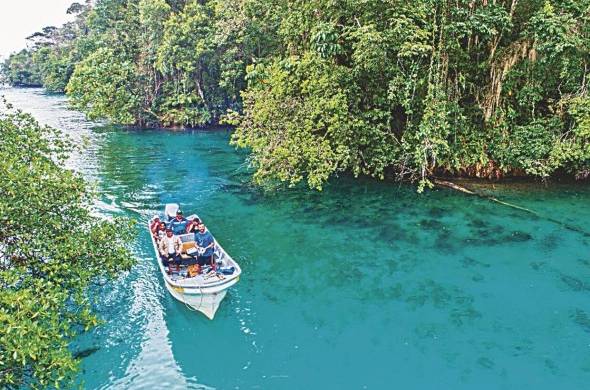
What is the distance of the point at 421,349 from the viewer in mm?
10820

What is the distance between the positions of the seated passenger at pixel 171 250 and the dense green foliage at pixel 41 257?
1.52 m

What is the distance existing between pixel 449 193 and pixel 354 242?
6644 millimetres

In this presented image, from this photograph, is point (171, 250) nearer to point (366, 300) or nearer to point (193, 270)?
point (193, 270)

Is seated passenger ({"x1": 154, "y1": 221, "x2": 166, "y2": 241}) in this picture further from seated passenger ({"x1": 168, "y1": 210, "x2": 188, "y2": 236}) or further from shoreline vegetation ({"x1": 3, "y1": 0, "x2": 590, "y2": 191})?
shoreline vegetation ({"x1": 3, "y1": 0, "x2": 590, "y2": 191})

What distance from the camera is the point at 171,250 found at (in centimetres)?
1292

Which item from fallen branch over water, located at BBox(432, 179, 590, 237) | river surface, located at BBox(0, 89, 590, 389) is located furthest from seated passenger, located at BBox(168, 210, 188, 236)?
fallen branch over water, located at BBox(432, 179, 590, 237)

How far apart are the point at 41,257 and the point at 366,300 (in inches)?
307

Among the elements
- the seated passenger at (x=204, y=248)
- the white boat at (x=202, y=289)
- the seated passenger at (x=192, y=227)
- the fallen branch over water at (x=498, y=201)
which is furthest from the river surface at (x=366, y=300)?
the seated passenger at (x=192, y=227)

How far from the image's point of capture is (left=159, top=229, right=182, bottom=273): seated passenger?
42.4 feet

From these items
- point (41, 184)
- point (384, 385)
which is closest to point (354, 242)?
point (384, 385)

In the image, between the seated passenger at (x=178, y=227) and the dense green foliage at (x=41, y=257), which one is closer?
the dense green foliage at (x=41, y=257)

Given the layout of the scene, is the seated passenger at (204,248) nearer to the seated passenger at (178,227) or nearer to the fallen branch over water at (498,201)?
the seated passenger at (178,227)

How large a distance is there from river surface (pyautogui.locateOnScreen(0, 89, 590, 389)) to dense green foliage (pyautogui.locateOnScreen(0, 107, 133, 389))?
2.02m

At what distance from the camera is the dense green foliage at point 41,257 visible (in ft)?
23.9
